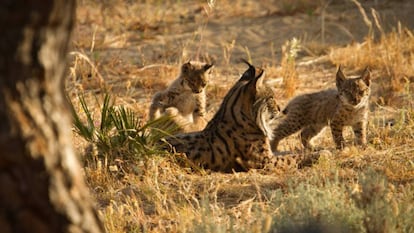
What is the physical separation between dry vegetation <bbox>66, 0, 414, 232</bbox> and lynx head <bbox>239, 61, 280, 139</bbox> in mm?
578

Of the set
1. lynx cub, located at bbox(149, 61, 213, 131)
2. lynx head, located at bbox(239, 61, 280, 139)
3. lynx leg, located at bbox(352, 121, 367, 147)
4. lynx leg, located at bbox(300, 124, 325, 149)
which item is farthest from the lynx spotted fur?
lynx cub, located at bbox(149, 61, 213, 131)

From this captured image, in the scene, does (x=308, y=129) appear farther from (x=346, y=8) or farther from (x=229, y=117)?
(x=346, y=8)

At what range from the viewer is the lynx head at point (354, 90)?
9.84 meters

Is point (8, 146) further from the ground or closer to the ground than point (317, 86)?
further from the ground

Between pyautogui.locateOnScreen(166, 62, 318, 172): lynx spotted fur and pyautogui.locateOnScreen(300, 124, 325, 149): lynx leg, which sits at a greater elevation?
pyautogui.locateOnScreen(166, 62, 318, 172): lynx spotted fur

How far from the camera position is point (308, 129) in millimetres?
10508

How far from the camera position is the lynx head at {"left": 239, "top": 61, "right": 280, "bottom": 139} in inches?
346

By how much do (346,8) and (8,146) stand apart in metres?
13.9

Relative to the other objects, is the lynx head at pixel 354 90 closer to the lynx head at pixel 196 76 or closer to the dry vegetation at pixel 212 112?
the dry vegetation at pixel 212 112

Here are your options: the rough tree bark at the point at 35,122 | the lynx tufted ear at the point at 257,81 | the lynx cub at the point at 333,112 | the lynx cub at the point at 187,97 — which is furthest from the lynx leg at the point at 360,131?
the rough tree bark at the point at 35,122

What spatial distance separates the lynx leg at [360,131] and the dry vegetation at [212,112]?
0.12 metres

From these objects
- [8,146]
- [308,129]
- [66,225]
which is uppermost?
[8,146]

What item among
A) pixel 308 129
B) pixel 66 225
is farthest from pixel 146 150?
pixel 66 225

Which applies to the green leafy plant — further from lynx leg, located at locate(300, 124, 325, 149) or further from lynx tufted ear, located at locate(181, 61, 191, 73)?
lynx tufted ear, located at locate(181, 61, 191, 73)
